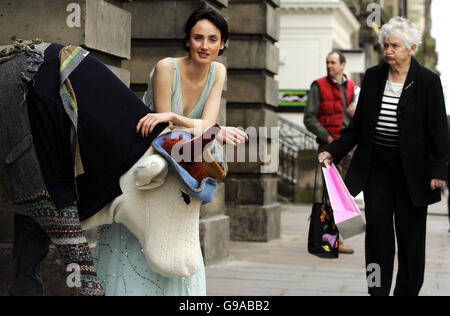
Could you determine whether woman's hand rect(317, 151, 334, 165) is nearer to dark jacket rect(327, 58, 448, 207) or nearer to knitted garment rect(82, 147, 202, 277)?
dark jacket rect(327, 58, 448, 207)

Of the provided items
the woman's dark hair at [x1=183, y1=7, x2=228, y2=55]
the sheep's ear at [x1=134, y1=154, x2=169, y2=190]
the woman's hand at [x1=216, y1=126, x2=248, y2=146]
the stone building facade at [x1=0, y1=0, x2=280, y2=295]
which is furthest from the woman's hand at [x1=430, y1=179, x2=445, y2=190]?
the sheep's ear at [x1=134, y1=154, x2=169, y2=190]

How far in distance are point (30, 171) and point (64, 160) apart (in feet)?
0.48

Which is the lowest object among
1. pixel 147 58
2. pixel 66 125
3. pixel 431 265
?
pixel 431 265

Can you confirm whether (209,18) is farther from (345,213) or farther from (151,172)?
(345,213)

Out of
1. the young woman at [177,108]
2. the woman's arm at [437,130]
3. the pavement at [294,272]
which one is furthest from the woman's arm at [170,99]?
the pavement at [294,272]

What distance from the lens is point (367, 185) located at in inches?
226

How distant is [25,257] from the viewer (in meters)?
3.87

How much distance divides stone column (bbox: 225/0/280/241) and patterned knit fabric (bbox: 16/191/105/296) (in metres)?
6.94

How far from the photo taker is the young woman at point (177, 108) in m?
3.59

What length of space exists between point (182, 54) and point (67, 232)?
4.88 m

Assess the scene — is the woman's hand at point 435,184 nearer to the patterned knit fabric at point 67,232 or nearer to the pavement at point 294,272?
the pavement at point 294,272

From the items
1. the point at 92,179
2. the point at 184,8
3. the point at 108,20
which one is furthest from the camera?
the point at 184,8
